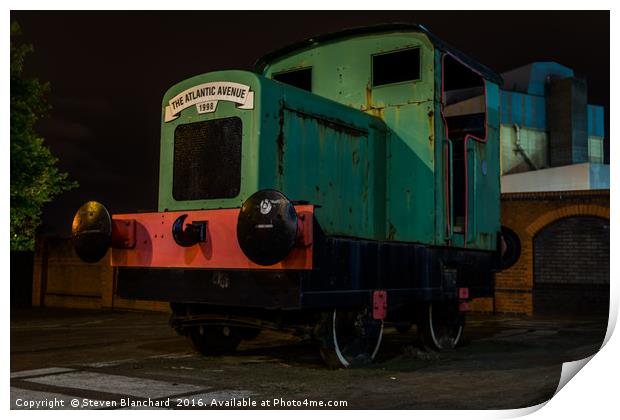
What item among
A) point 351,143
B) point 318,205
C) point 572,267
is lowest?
point 572,267

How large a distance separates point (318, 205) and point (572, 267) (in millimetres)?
9394

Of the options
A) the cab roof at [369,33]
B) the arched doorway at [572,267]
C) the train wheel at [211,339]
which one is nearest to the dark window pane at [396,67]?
the cab roof at [369,33]

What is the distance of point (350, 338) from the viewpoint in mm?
6633

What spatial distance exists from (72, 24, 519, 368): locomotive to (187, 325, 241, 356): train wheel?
0.01 m

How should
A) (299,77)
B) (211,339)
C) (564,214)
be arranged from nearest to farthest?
(211,339) → (299,77) → (564,214)

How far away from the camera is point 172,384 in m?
5.72

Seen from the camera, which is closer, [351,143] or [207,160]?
[207,160]

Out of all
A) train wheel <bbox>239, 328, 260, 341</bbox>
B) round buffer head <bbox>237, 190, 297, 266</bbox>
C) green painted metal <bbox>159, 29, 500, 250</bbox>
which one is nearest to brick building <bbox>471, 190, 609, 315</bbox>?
green painted metal <bbox>159, 29, 500, 250</bbox>

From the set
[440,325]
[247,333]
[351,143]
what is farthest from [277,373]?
[440,325]

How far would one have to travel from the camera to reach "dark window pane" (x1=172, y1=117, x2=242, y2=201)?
6.33 metres

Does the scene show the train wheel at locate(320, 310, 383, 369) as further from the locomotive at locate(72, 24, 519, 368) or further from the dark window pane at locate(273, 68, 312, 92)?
the dark window pane at locate(273, 68, 312, 92)

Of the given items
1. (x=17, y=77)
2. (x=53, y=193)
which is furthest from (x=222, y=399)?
(x=53, y=193)

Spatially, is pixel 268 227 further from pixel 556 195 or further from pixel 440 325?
pixel 556 195

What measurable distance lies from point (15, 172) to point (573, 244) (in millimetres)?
10205
